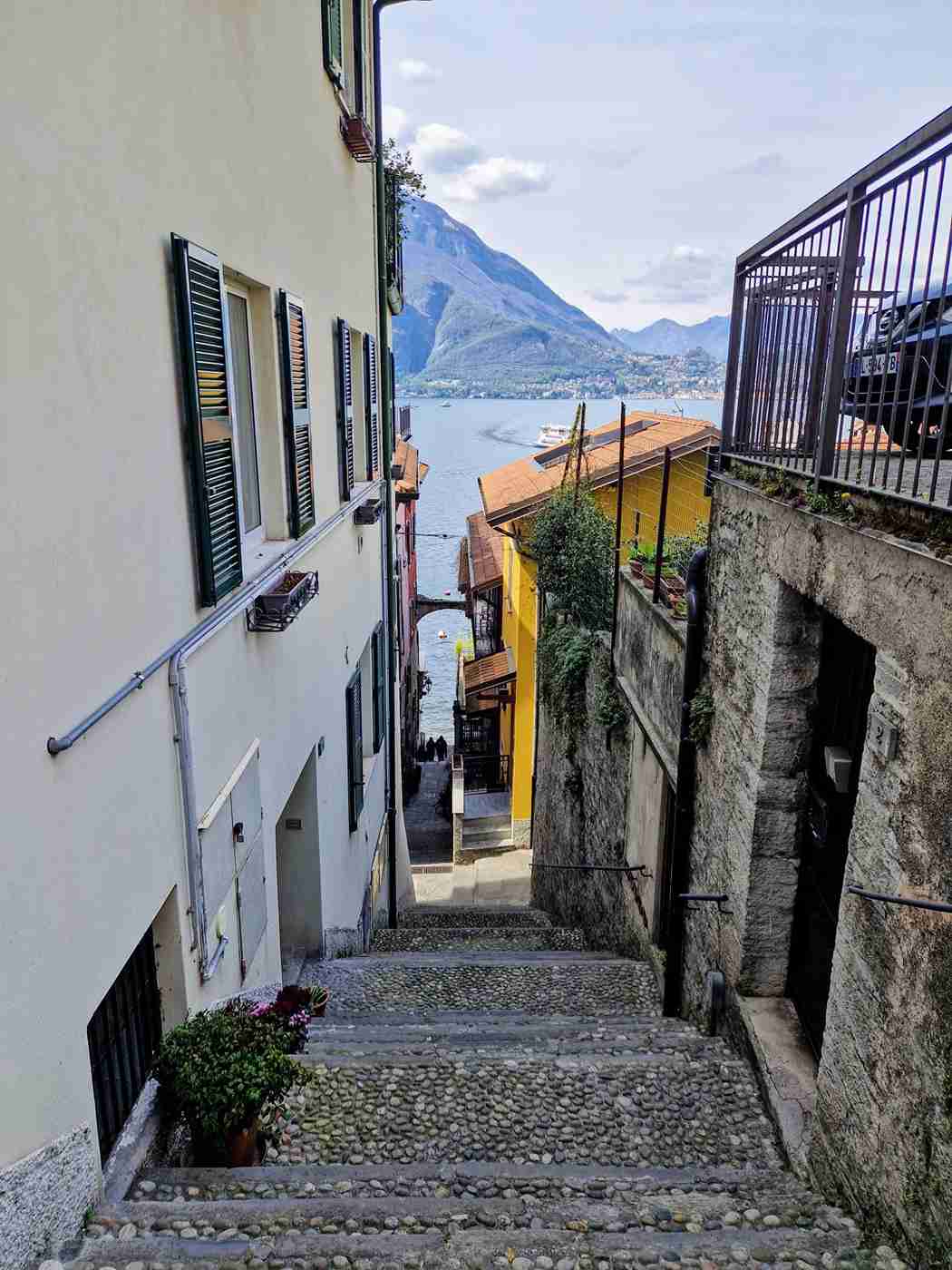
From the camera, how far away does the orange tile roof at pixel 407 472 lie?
1772cm

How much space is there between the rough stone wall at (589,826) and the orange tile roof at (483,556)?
1003 centimetres

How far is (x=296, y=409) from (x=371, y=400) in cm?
401

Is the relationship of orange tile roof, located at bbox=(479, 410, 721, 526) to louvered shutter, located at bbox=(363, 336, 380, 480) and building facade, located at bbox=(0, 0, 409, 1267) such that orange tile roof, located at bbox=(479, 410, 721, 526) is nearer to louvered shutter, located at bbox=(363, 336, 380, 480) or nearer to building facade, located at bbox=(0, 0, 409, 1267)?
→ louvered shutter, located at bbox=(363, 336, 380, 480)

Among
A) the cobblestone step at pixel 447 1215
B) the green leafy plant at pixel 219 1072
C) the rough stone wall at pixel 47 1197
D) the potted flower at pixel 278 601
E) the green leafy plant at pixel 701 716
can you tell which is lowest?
the cobblestone step at pixel 447 1215

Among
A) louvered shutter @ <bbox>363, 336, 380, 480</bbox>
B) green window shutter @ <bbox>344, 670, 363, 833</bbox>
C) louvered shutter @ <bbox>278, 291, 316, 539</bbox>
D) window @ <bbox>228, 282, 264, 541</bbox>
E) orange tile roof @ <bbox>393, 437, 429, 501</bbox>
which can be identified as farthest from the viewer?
orange tile roof @ <bbox>393, 437, 429, 501</bbox>

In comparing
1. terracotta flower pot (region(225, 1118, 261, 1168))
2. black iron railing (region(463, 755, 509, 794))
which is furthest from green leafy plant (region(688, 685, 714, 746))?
black iron railing (region(463, 755, 509, 794))

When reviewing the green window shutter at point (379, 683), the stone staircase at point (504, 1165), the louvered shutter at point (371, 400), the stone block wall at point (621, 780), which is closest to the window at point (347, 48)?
the louvered shutter at point (371, 400)

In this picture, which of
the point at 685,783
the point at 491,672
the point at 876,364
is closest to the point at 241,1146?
the point at 685,783

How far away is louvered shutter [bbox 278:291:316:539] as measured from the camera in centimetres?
532

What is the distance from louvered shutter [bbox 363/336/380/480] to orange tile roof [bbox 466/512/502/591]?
1119 cm

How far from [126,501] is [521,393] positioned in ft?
632

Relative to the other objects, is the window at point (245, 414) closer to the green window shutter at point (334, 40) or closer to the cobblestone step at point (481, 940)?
the green window shutter at point (334, 40)

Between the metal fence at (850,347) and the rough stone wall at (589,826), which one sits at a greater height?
the metal fence at (850,347)

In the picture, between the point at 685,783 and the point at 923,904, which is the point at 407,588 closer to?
the point at 685,783
